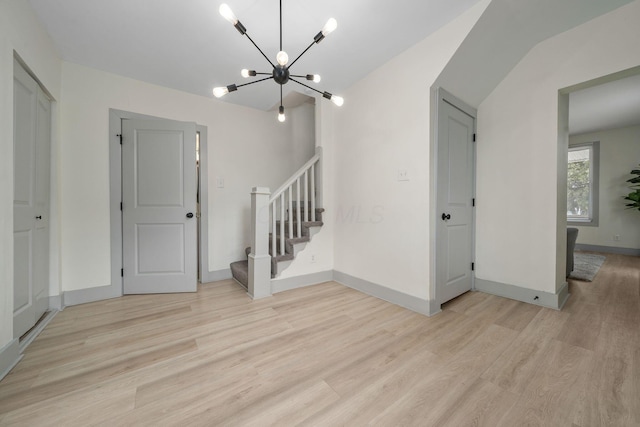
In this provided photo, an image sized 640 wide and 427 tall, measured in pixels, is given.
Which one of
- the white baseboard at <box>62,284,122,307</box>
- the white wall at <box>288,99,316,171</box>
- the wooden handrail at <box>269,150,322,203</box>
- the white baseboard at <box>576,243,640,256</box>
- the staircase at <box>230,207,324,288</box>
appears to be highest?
the white wall at <box>288,99,316,171</box>

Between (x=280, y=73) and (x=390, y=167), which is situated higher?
(x=280, y=73)

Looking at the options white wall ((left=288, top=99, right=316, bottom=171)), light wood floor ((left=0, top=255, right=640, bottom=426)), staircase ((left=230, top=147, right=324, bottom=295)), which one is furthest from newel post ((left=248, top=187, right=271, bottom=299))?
white wall ((left=288, top=99, right=316, bottom=171))

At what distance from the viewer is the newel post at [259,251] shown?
2.57m

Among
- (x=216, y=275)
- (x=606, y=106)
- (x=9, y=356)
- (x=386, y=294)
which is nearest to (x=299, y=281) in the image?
(x=386, y=294)

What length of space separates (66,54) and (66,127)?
702 millimetres

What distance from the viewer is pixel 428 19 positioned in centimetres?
193

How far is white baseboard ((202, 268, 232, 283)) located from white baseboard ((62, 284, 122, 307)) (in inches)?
34.6

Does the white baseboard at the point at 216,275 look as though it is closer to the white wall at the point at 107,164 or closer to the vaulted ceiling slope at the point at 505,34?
the white wall at the point at 107,164

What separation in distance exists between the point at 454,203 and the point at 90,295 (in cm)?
400

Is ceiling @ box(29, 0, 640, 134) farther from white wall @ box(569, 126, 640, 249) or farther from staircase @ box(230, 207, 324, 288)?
white wall @ box(569, 126, 640, 249)

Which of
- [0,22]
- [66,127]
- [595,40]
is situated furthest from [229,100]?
[595,40]

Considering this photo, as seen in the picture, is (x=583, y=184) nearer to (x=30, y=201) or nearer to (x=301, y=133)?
(x=301, y=133)

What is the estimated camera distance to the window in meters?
5.03

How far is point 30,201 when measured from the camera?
187 centimetres
